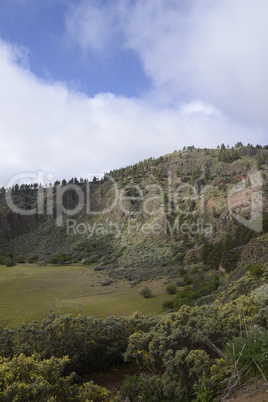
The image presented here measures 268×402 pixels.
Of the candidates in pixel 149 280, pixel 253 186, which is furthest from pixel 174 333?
pixel 253 186

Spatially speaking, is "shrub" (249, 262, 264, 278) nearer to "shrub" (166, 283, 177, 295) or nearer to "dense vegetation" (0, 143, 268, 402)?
"dense vegetation" (0, 143, 268, 402)

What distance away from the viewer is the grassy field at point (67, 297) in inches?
858

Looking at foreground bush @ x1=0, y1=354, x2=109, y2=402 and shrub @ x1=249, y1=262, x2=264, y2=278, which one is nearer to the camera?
foreground bush @ x1=0, y1=354, x2=109, y2=402

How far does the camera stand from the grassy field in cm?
2179

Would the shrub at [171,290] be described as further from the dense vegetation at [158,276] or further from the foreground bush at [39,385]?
the foreground bush at [39,385]

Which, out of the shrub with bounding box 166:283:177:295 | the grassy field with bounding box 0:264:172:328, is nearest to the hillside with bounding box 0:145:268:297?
the shrub with bounding box 166:283:177:295

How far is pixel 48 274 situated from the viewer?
135 ft

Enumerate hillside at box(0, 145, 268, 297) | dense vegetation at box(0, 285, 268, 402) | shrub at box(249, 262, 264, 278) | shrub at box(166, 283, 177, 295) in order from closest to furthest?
dense vegetation at box(0, 285, 268, 402) → shrub at box(249, 262, 264, 278) → shrub at box(166, 283, 177, 295) → hillside at box(0, 145, 268, 297)

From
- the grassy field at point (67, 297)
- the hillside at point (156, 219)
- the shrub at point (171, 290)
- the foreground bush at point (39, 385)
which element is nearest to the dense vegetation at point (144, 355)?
the foreground bush at point (39, 385)

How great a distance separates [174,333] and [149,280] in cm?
2668

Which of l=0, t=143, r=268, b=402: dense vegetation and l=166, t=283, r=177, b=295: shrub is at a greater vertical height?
l=0, t=143, r=268, b=402: dense vegetation

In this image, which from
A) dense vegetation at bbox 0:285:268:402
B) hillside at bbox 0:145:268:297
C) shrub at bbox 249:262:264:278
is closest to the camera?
dense vegetation at bbox 0:285:268:402

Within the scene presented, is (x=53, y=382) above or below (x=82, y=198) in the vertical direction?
below

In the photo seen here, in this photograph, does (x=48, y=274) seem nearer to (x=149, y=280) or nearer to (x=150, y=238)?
(x=149, y=280)
